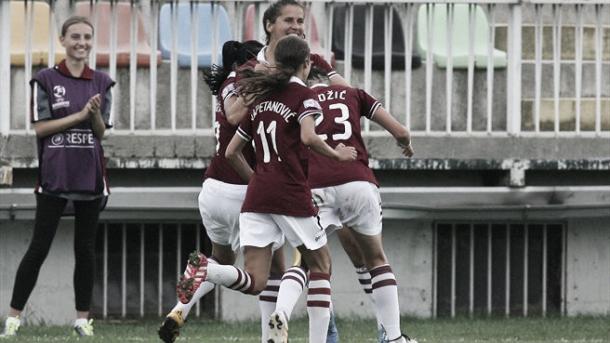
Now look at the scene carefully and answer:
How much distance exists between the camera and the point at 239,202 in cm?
1053

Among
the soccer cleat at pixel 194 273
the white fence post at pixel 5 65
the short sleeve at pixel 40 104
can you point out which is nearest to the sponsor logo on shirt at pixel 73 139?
the short sleeve at pixel 40 104

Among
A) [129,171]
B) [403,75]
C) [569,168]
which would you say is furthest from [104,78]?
[569,168]

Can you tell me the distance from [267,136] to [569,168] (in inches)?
182

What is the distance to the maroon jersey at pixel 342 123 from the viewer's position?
1070 centimetres

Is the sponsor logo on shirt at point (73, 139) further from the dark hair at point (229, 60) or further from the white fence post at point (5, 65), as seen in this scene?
the dark hair at point (229, 60)

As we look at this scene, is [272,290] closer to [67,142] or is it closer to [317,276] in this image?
[317,276]

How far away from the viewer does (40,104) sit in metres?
12.1

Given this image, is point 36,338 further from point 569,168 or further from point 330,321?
point 569,168

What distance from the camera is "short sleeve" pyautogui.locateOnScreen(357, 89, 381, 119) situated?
417 inches

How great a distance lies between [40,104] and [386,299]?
2991 mm

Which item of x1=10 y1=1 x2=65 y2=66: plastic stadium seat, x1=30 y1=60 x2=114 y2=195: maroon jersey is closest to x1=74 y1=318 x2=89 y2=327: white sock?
x1=30 y1=60 x2=114 y2=195: maroon jersey

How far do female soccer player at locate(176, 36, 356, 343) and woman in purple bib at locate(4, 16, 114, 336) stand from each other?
2.44 metres

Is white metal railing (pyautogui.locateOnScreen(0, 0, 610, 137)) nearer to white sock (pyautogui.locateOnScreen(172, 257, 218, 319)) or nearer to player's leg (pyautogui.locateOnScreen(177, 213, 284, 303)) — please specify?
white sock (pyautogui.locateOnScreen(172, 257, 218, 319))

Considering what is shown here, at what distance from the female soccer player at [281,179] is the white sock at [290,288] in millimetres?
77
